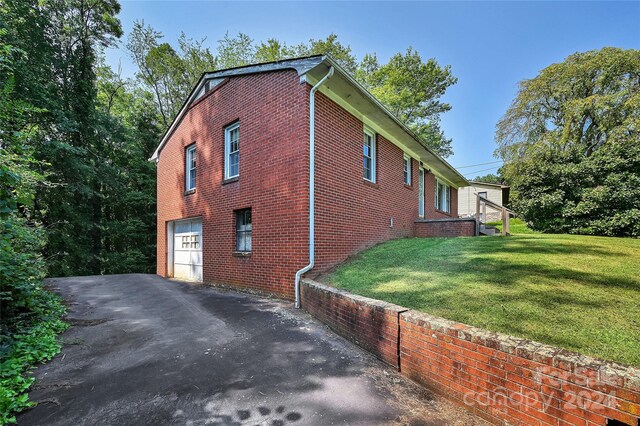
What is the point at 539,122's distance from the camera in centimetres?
2233

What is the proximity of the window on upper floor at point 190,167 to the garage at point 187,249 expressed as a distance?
142cm

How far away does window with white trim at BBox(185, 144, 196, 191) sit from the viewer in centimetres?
1098

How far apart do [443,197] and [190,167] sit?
14.2 meters

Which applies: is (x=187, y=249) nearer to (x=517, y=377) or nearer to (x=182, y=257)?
(x=182, y=257)

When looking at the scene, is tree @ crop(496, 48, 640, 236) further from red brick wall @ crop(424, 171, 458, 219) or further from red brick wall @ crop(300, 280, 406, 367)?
red brick wall @ crop(300, 280, 406, 367)

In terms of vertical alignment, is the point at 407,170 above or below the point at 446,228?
above

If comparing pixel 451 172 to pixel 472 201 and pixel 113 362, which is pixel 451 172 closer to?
pixel 113 362

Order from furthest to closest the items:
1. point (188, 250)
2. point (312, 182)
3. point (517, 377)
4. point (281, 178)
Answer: point (188, 250) → point (281, 178) → point (312, 182) → point (517, 377)

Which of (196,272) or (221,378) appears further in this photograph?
(196,272)

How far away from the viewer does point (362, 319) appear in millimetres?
3918

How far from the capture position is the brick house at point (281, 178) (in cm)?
681

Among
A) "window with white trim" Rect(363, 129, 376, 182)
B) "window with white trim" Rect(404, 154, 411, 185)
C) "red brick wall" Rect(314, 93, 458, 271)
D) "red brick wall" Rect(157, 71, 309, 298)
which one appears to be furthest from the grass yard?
"window with white trim" Rect(404, 154, 411, 185)

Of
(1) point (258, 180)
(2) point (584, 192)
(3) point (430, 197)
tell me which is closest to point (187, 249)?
(1) point (258, 180)

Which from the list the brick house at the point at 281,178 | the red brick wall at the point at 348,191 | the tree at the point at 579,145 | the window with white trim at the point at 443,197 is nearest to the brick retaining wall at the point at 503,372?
the brick house at the point at 281,178
